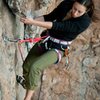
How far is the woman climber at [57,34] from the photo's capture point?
346 centimetres

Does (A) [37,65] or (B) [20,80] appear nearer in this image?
(A) [37,65]

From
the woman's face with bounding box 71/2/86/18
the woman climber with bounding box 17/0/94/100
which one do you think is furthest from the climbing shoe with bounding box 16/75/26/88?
the woman's face with bounding box 71/2/86/18

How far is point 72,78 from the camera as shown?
948 cm

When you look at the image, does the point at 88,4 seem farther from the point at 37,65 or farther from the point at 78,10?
the point at 37,65

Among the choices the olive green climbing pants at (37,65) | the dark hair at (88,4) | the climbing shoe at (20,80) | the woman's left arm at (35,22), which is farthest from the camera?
the climbing shoe at (20,80)

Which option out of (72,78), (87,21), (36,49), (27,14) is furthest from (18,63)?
(72,78)

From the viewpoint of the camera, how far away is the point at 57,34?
3715mm

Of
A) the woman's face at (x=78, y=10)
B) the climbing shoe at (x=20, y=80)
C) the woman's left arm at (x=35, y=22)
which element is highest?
the woman's face at (x=78, y=10)

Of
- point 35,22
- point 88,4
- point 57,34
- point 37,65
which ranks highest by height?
point 88,4

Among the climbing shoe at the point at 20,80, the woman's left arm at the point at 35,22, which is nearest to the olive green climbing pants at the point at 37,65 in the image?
the climbing shoe at the point at 20,80

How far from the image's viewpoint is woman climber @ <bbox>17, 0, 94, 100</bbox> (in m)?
3.46

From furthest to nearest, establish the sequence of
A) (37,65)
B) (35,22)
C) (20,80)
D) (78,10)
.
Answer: (20,80)
(37,65)
(78,10)
(35,22)

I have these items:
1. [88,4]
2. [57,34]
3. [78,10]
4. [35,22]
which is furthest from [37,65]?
[88,4]

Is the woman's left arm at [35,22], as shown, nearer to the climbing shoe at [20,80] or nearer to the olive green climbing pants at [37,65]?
the olive green climbing pants at [37,65]
